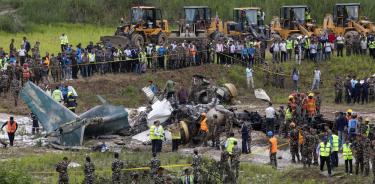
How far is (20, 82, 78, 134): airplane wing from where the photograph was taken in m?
29.8

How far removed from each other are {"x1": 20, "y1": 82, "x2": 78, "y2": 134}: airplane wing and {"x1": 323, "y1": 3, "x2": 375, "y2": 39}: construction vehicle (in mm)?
22851

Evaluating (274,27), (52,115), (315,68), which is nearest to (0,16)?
(274,27)

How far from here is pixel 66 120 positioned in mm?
29781

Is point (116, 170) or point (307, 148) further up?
point (116, 170)

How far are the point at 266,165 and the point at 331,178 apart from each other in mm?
2789

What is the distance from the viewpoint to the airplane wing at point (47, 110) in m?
29.8

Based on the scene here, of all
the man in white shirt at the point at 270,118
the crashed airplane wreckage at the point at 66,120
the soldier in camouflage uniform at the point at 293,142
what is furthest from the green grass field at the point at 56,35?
the soldier in camouflage uniform at the point at 293,142

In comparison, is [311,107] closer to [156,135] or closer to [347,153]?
[156,135]

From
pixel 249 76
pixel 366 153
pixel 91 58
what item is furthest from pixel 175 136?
pixel 249 76

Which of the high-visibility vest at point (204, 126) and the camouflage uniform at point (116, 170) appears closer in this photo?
the camouflage uniform at point (116, 170)

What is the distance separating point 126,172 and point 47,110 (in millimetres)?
6804

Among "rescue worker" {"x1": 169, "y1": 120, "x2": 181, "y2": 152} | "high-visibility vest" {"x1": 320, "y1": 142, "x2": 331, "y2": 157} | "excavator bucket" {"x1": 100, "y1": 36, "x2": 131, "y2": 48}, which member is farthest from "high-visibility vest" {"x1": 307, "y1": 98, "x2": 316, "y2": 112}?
"excavator bucket" {"x1": 100, "y1": 36, "x2": 131, "y2": 48}

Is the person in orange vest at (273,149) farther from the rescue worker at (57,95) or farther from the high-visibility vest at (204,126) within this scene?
the rescue worker at (57,95)

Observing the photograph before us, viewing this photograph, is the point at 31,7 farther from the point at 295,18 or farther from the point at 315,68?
the point at 315,68
